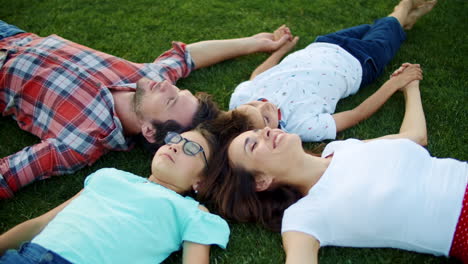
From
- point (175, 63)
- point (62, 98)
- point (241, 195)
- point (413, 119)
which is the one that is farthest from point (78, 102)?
point (413, 119)

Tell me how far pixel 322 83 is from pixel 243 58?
1.26 meters

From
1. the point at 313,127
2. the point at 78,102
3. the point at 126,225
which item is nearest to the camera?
the point at 126,225

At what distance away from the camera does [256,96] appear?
3.66 m

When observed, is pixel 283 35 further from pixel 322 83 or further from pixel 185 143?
pixel 185 143

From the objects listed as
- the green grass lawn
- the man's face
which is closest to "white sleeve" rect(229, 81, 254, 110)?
the green grass lawn

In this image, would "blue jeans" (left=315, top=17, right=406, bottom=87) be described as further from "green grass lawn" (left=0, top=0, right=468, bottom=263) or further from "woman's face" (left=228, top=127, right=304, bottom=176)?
"woman's face" (left=228, top=127, right=304, bottom=176)

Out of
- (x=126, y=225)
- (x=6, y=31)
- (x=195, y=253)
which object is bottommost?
(x=195, y=253)

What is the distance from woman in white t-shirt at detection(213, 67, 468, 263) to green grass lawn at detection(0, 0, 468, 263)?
18cm

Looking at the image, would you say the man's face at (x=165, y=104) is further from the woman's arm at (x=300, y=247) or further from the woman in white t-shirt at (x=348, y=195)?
the woman's arm at (x=300, y=247)

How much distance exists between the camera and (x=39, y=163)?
326 centimetres

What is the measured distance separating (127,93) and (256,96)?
1.19m

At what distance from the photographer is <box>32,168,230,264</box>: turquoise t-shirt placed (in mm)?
2391

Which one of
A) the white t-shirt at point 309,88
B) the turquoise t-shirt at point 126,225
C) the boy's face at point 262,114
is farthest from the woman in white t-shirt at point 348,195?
the white t-shirt at point 309,88

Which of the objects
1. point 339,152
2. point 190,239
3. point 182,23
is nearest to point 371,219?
point 339,152
